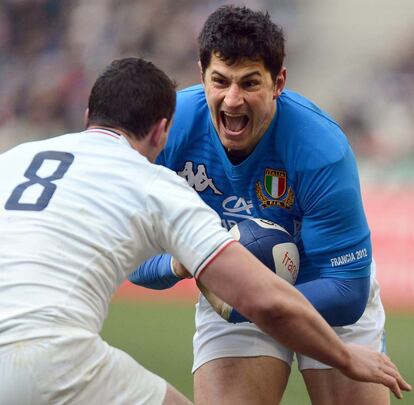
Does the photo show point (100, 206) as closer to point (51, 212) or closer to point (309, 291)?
point (51, 212)

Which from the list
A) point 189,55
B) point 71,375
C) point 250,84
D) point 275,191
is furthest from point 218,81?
point 189,55

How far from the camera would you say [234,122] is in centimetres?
541

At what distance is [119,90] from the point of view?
4.41 m

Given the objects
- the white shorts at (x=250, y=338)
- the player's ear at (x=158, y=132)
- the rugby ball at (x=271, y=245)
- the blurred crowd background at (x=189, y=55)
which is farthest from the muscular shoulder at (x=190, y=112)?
the blurred crowd background at (x=189, y=55)

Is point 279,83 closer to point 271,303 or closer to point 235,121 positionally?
point 235,121

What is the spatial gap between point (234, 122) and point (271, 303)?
5.19ft

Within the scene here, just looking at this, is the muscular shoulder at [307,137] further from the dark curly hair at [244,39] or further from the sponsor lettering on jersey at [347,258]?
the sponsor lettering on jersey at [347,258]

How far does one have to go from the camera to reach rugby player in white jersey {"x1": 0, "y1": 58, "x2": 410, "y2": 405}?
12.9 feet

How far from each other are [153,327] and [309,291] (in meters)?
5.88

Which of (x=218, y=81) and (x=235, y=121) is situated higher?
(x=218, y=81)

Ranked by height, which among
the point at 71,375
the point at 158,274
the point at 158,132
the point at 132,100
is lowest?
the point at 158,274

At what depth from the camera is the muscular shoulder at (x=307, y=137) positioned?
5215 mm

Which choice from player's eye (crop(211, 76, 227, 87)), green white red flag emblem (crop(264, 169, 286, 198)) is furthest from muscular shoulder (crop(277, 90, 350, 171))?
player's eye (crop(211, 76, 227, 87))

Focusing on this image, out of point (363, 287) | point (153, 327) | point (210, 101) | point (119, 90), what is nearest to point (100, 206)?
point (119, 90)
